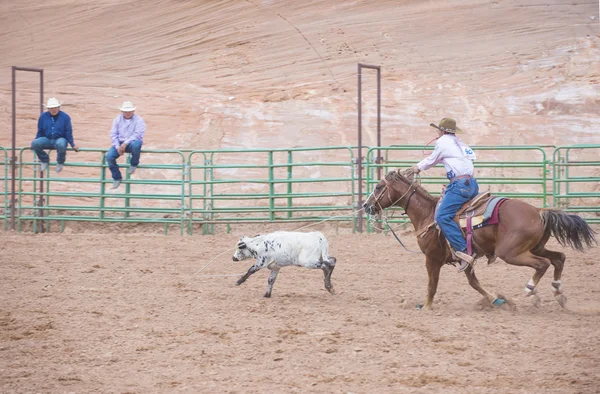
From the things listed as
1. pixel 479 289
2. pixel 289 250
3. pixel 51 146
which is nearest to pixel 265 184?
pixel 51 146

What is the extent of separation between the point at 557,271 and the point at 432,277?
119 cm

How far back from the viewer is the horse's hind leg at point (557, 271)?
7859 millimetres

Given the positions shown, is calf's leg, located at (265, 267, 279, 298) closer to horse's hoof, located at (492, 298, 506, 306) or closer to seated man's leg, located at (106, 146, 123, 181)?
horse's hoof, located at (492, 298, 506, 306)

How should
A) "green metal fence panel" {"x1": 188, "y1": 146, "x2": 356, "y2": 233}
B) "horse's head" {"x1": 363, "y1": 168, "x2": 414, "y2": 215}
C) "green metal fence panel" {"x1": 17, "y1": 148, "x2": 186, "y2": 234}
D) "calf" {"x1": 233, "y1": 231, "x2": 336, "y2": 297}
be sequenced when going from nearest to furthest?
1. "calf" {"x1": 233, "y1": 231, "x2": 336, "y2": 297}
2. "horse's head" {"x1": 363, "y1": 168, "x2": 414, "y2": 215}
3. "green metal fence panel" {"x1": 17, "y1": 148, "x2": 186, "y2": 234}
4. "green metal fence panel" {"x1": 188, "y1": 146, "x2": 356, "y2": 233}

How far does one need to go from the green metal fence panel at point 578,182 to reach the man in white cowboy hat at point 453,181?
563 cm

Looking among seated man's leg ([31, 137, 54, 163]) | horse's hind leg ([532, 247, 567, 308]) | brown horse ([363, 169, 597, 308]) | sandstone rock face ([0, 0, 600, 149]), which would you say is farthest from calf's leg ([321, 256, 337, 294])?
sandstone rock face ([0, 0, 600, 149])

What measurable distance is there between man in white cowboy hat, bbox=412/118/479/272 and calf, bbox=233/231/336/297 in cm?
124

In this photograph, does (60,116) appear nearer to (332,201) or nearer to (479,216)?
(332,201)

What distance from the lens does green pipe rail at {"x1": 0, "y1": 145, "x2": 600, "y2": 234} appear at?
1421cm

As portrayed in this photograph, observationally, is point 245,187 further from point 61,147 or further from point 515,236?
point 515,236

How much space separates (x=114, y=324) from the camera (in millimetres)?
7375

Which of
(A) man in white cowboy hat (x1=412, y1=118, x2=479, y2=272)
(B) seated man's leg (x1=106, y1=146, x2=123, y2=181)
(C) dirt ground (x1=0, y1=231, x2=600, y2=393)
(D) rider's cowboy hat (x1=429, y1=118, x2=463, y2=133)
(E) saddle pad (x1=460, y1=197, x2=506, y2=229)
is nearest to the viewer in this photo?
(C) dirt ground (x1=0, y1=231, x2=600, y2=393)

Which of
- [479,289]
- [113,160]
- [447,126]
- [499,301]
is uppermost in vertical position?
[447,126]

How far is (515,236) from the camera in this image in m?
7.72
